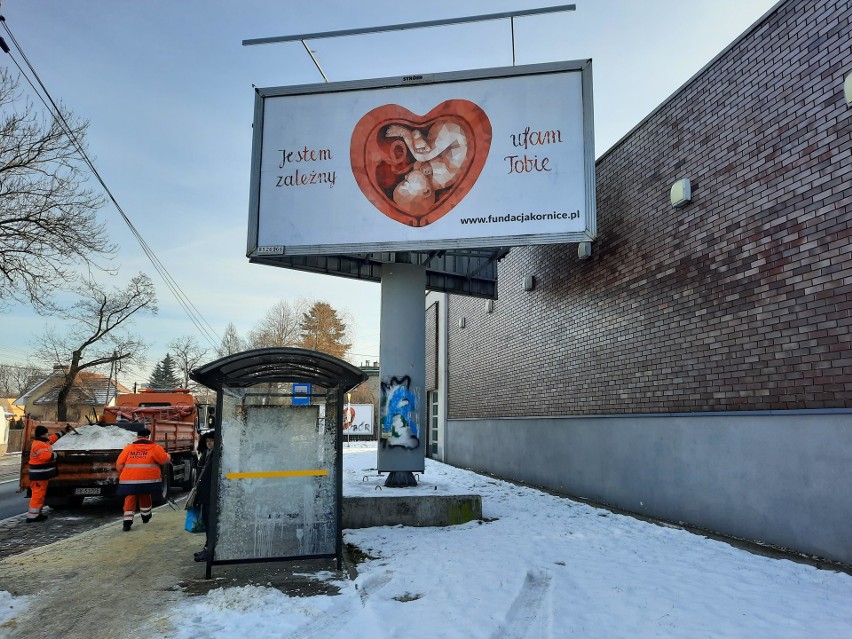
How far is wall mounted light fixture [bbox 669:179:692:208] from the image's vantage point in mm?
9344

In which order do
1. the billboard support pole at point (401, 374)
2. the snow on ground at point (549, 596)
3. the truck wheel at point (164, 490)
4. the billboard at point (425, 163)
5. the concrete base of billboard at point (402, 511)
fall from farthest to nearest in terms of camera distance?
the truck wheel at point (164, 490) → the billboard support pole at point (401, 374) → the billboard at point (425, 163) → the concrete base of billboard at point (402, 511) → the snow on ground at point (549, 596)

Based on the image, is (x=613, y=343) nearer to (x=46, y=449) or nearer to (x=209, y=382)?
(x=209, y=382)

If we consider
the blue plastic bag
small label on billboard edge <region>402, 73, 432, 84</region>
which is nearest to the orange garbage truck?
the blue plastic bag

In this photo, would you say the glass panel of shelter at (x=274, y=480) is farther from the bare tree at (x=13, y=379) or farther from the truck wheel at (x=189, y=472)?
the bare tree at (x=13, y=379)

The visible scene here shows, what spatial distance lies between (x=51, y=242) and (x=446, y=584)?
14.9m

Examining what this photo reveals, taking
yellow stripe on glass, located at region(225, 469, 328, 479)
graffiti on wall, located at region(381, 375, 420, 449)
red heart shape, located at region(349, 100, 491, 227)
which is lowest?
yellow stripe on glass, located at region(225, 469, 328, 479)

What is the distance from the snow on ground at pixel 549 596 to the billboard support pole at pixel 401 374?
3389mm

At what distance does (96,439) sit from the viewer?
38.4ft

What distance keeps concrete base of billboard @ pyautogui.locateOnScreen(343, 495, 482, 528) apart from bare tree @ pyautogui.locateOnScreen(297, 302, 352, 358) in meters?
49.2

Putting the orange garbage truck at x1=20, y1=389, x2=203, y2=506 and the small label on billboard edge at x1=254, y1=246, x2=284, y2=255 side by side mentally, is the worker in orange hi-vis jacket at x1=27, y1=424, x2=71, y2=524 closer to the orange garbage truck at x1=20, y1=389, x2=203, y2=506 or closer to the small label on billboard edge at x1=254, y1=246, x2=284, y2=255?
the orange garbage truck at x1=20, y1=389, x2=203, y2=506

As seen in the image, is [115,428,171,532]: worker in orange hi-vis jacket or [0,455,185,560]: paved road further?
[115,428,171,532]: worker in orange hi-vis jacket

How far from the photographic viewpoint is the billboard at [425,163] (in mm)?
10938

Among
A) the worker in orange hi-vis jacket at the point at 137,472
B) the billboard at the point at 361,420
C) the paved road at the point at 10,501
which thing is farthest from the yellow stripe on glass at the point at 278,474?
the billboard at the point at 361,420

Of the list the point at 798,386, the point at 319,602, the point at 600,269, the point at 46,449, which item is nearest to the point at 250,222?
the point at 46,449
